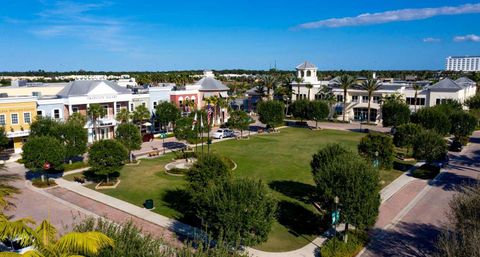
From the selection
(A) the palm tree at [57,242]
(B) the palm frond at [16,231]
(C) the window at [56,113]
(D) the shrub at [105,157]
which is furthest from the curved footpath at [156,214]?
(C) the window at [56,113]

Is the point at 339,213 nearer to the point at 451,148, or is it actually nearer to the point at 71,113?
the point at 451,148

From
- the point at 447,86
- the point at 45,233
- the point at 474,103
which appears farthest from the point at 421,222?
the point at 447,86

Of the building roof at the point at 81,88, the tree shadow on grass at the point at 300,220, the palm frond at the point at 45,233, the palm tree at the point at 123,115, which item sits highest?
the building roof at the point at 81,88

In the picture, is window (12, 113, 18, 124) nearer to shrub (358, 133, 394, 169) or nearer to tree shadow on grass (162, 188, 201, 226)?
tree shadow on grass (162, 188, 201, 226)

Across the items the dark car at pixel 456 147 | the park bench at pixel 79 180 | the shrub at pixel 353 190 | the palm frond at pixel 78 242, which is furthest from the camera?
the dark car at pixel 456 147

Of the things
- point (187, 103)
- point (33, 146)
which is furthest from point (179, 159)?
point (187, 103)

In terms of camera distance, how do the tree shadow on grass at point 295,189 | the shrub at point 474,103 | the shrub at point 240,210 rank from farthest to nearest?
the shrub at point 474,103 < the tree shadow on grass at point 295,189 < the shrub at point 240,210

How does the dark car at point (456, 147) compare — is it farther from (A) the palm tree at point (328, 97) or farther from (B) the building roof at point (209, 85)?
(B) the building roof at point (209, 85)
